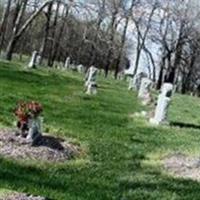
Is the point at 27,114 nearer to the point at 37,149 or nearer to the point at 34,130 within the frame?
the point at 34,130

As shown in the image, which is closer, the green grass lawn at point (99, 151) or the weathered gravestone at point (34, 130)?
the green grass lawn at point (99, 151)

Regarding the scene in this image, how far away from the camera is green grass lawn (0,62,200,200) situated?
11.6m

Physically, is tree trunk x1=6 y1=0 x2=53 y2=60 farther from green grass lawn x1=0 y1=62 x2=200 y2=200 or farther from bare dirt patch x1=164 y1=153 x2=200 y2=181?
bare dirt patch x1=164 y1=153 x2=200 y2=181

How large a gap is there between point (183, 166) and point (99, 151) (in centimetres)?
192

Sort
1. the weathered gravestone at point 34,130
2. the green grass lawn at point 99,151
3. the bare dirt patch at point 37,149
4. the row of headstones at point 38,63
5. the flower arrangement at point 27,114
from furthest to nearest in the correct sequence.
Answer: the row of headstones at point 38,63 → the flower arrangement at point 27,114 → the weathered gravestone at point 34,130 → the bare dirt patch at point 37,149 → the green grass lawn at point 99,151

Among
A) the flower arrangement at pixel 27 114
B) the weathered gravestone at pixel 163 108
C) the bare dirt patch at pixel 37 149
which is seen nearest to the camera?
the bare dirt patch at pixel 37 149

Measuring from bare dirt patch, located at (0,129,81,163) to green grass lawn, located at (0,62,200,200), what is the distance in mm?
274

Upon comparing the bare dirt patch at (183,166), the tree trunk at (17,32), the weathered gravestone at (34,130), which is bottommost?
the bare dirt patch at (183,166)

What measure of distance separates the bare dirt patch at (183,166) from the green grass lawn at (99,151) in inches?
9.0

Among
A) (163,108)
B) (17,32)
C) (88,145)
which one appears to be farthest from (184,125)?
(17,32)

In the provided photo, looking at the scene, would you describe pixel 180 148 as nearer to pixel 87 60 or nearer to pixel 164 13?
pixel 164 13

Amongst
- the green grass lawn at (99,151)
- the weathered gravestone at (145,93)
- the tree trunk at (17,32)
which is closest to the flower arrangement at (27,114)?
the green grass lawn at (99,151)

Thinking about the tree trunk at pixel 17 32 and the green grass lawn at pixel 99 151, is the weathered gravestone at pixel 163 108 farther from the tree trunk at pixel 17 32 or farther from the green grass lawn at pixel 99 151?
the tree trunk at pixel 17 32

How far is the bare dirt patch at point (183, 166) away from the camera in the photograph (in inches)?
555
